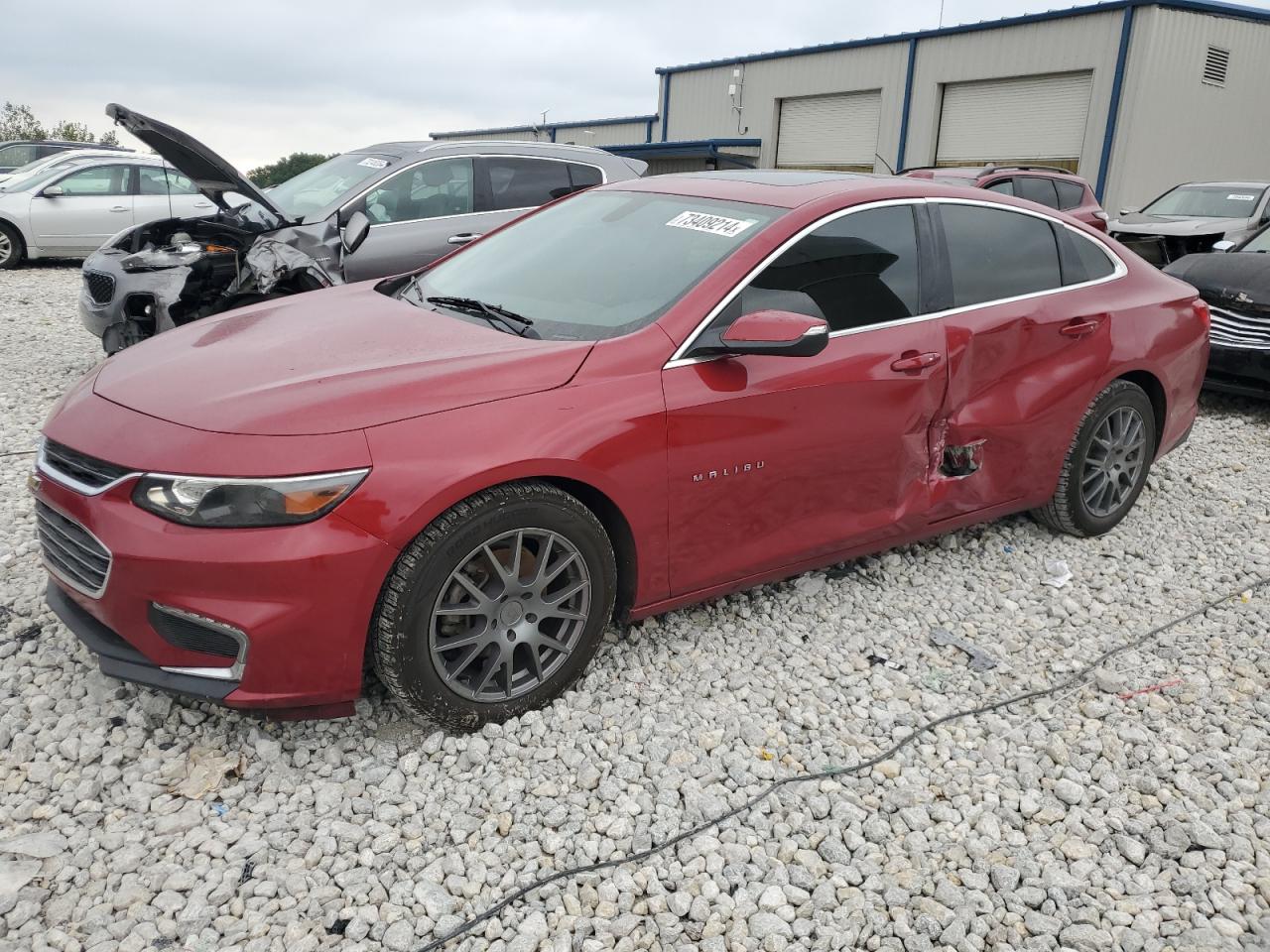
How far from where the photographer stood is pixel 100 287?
6684 millimetres

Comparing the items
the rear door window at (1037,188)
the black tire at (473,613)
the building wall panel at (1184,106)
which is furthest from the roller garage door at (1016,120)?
the black tire at (473,613)

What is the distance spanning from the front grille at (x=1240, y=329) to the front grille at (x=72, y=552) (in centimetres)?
702

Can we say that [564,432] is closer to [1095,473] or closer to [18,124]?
[1095,473]

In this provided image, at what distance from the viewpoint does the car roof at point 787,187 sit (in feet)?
12.1

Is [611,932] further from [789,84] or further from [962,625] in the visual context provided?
[789,84]

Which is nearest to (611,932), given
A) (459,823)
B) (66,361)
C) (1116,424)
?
(459,823)

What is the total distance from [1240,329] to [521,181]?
5.52m

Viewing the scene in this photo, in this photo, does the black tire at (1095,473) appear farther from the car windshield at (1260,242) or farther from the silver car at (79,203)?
the silver car at (79,203)

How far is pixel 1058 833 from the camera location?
9.07ft

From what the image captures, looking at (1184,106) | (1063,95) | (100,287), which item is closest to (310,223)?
(100,287)

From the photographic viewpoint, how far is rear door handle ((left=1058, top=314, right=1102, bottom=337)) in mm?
4250

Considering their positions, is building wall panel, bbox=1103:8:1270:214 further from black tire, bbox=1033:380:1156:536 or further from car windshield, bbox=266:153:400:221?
black tire, bbox=1033:380:1156:536

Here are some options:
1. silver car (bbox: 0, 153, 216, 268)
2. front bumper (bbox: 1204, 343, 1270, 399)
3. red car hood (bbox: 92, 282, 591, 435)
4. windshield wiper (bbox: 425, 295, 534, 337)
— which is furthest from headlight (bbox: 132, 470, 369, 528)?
silver car (bbox: 0, 153, 216, 268)

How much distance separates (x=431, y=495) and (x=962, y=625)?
7.57ft
